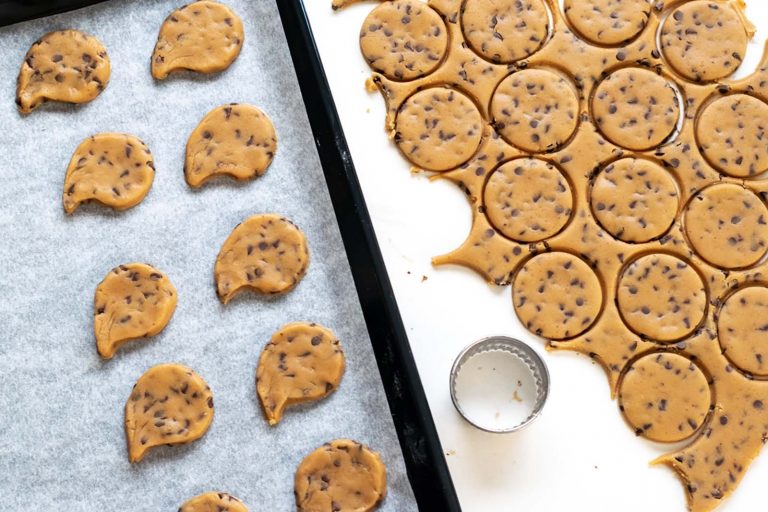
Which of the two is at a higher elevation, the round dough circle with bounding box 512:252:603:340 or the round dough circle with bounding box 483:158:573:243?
the round dough circle with bounding box 483:158:573:243

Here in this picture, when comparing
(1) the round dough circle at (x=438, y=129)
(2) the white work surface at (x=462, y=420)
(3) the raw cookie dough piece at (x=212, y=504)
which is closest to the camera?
(3) the raw cookie dough piece at (x=212, y=504)

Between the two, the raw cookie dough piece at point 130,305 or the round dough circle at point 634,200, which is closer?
the raw cookie dough piece at point 130,305

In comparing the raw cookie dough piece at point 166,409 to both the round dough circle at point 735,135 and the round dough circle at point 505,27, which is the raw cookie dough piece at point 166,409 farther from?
the round dough circle at point 735,135

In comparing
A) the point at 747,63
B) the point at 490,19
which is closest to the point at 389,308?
the point at 490,19

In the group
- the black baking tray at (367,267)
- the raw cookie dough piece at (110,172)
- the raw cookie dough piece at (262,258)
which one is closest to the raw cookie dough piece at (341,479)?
the black baking tray at (367,267)

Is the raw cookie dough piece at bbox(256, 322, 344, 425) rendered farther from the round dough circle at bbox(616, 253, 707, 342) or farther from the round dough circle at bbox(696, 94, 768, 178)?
the round dough circle at bbox(696, 94, 768, 178)

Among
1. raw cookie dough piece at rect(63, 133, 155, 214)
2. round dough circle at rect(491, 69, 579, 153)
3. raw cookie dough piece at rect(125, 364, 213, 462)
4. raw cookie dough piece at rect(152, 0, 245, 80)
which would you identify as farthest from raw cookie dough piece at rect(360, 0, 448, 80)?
raw cookie dough piece at rect(125, 364, 213, 462)
